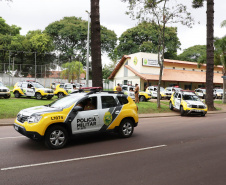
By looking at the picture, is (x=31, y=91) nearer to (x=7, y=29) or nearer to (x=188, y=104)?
(x=188, y=104)

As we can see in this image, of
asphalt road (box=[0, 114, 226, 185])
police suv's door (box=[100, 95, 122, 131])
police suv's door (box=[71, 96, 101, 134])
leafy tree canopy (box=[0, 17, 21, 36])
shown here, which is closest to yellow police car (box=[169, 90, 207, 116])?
asphalt road (box=[0, 114, 226, 185])

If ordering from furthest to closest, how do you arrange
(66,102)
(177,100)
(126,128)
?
(177,100) < (126,128) < (66,102)

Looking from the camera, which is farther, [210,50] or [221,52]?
[221,52]

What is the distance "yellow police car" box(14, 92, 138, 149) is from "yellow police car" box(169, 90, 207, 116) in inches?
349

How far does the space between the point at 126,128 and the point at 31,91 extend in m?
15.4

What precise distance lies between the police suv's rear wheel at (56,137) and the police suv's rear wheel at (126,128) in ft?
7.47

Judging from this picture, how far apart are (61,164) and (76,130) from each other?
1691 millimetres

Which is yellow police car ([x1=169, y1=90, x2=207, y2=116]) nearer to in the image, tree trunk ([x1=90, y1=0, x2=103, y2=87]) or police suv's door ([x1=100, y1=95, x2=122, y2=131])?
tree trunk ([x1=90, y1=0, x2=103, y2=87])

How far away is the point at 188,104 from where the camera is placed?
1633 centimetres

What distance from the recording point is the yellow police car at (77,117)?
647 cm

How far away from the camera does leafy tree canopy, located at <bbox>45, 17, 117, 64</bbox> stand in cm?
5112

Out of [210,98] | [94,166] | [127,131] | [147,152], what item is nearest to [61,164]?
[94,166]

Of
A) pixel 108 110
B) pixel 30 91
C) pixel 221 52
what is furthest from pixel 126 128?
pixel 221 52

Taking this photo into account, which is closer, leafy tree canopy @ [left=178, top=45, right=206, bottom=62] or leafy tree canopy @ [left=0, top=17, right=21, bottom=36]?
leafy tree canopy @ [left=0, top=17, right=21, bottom=36]
